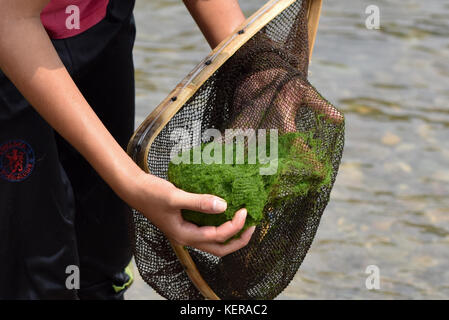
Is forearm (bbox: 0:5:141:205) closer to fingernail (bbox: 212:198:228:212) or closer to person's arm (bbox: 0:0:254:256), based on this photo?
person's arm (bbox: 0:0:254:256)

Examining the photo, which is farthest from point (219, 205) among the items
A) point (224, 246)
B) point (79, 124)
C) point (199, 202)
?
point (79, 124)

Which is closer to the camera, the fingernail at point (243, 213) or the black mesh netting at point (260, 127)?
the fingernail at point (243, 213)

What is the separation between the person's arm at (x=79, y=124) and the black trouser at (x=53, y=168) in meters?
0.30

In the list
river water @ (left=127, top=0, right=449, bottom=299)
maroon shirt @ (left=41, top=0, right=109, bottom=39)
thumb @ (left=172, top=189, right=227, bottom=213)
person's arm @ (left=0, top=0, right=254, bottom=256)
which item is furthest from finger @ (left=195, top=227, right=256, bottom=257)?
river water @ (left=127, top=0, right=449, bottom=299)

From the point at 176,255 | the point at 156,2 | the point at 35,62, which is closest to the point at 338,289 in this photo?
the point at 176,255

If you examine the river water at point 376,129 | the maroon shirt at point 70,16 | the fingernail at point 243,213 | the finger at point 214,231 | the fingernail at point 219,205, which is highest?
the maroon shirt at point 70,16

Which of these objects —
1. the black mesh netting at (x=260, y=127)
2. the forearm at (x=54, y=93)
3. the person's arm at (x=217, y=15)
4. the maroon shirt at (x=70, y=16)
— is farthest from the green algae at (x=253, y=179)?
the maroon shirt at (x=70, y=16)

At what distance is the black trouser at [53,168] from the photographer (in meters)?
1.93

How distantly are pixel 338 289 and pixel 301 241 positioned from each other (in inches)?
53.3

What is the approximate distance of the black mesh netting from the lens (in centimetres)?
195

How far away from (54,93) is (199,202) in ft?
1.29

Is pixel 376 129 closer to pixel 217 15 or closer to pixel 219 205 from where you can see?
pixel 217 15

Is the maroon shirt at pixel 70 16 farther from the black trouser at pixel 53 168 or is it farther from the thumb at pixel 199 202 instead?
the thumb at pixel 199 202
